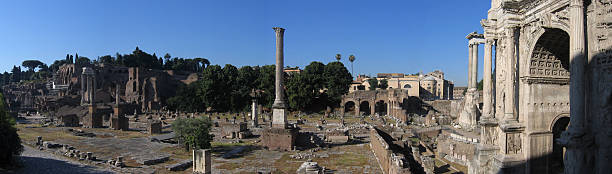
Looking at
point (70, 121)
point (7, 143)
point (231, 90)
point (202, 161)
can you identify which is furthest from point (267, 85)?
point (7, 143)

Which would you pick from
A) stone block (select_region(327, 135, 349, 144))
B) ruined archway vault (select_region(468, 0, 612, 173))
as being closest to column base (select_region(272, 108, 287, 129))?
stone block (select_region(327, 135, 349, 144))

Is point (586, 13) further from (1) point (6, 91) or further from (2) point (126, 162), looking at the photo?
(1) point (6, 91)

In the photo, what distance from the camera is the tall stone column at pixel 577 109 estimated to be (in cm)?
659

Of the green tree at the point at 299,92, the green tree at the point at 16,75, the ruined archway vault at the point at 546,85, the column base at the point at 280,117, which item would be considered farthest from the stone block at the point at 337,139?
the green tree at the point at 16,75

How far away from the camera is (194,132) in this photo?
16.9m

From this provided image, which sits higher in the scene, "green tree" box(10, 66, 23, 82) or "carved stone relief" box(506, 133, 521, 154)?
"green tree" box(10, 66, 23, 82)

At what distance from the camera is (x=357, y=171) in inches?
520

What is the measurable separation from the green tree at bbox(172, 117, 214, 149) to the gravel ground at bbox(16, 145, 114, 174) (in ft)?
13.9

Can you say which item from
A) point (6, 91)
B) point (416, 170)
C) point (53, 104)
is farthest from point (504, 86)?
point (6, 91)

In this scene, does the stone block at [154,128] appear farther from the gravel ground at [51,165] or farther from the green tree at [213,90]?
the green tree at [213,90]

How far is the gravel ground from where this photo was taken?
1299cm

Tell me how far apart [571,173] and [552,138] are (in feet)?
10.3

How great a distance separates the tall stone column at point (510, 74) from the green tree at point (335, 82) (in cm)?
3669

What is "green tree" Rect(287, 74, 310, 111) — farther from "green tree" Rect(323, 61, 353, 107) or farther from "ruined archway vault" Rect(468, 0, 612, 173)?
"ruined archway vault" Rect(468, 0, 612, 173)
